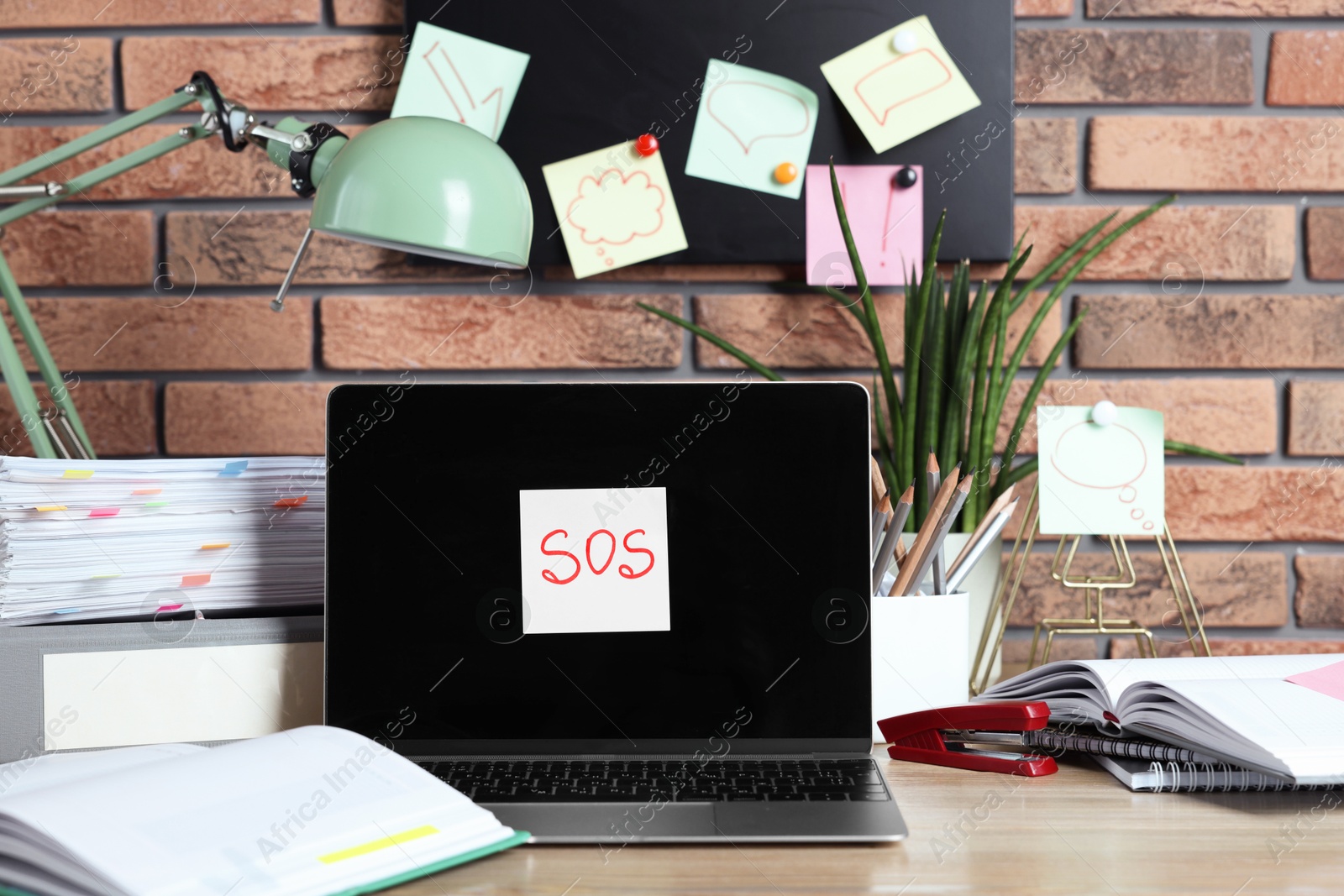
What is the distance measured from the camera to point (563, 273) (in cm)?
95

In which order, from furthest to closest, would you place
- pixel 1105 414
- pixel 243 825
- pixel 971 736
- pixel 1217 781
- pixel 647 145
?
pixel 647 145 < pixel 1105 414 < pixel 971 736 < pixel 1217 781 < pixel 243 825

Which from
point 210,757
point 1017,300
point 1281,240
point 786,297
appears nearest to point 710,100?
point 786,297

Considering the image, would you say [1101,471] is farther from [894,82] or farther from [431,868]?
[431,868]

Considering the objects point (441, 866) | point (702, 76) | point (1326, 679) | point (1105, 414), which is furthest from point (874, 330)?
point (441, 866)

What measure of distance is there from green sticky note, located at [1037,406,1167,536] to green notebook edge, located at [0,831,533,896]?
1.70 feet

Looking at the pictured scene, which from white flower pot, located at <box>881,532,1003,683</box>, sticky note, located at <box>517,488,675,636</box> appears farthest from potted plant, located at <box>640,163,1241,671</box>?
sticky note, located at <box>517,488,675,636</box>

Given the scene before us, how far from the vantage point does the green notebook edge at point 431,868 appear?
0.40 m

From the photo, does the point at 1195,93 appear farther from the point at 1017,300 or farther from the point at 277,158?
the point at 277,158

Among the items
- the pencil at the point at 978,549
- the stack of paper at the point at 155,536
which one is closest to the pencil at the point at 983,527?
the pencil at the point at 978,549

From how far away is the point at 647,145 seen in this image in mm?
912

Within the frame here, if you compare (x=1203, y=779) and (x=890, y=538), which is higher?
(x=890, y=538)

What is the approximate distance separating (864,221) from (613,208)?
0.25m

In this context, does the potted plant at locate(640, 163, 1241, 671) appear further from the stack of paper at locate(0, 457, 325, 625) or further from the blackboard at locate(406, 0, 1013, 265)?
the stack of paper at locate(0, 457, 325, 625)

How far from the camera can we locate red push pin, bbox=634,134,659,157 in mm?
911
